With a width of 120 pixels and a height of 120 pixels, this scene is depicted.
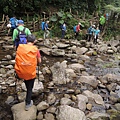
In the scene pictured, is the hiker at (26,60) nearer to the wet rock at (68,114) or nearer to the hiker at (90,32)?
the wet rock at (68,114)

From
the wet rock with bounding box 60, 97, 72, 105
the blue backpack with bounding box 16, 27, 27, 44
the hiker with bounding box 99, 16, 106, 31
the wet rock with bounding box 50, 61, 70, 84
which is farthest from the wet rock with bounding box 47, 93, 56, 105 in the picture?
the hiker with bounding box 99, 16, 106, 31

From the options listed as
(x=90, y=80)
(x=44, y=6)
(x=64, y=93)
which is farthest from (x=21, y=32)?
(x=44, y=6)

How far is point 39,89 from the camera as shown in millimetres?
5266

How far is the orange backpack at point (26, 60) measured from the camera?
3.72 m

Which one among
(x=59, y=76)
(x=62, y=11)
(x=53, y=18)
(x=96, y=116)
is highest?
(x=62, y=11)

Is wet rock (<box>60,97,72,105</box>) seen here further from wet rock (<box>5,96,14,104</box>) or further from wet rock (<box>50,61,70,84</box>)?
wet rock (<box>5,96,14,104</box>)

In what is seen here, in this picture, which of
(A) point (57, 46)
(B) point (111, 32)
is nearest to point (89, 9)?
(B) point (111, 32)

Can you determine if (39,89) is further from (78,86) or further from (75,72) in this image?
(75,72)

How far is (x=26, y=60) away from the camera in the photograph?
12.2 ft

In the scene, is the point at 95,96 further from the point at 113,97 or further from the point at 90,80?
the point at 90,80

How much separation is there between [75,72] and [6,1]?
9.78 metres

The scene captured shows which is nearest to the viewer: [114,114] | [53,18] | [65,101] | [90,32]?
[114,114]

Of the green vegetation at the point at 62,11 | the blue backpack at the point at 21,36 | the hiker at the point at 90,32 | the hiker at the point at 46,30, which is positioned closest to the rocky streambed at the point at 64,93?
the blue backpack at the point at 21,36

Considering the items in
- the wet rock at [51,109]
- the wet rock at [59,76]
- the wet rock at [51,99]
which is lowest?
the wet rock at [51,109]
